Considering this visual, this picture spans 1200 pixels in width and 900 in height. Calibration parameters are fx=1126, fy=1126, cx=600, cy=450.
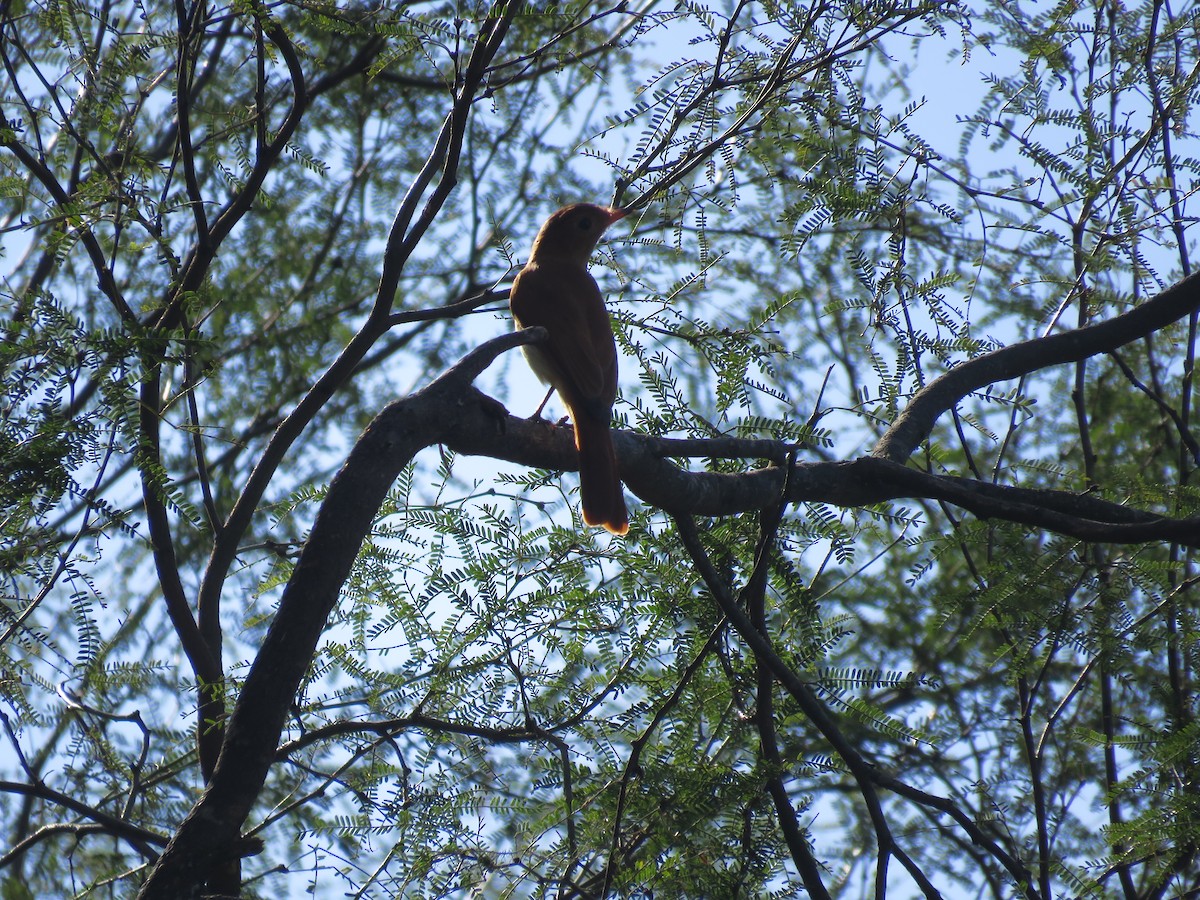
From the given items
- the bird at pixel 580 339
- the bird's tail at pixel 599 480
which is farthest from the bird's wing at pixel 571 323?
the bird's tail at pixel 599 480

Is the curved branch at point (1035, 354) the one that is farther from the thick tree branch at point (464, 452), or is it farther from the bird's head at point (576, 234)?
the bird's head at point (576, 234)

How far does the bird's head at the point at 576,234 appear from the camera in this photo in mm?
5539

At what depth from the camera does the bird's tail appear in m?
3.32

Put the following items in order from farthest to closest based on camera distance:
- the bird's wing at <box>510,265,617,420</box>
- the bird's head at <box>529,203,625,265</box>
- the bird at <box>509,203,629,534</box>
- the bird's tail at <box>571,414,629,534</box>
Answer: the bird's head at <box>529,203,625,265</box>
the bird's wing at <box>510,265,617,420</box>
the bird at <box>509,203,629,534</box>
the bird's tail at <box>571,414,629,534</box>

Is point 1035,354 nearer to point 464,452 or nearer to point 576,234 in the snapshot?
point 464,452

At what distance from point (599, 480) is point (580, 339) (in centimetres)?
138

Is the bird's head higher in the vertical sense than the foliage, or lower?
higher

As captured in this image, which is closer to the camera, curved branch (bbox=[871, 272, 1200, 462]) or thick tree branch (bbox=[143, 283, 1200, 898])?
thick tree branch (bbox=[143, 283, 1200, 898])

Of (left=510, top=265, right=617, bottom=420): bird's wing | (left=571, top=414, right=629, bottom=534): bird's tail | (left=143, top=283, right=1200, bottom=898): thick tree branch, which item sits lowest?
(left=143, top=283, right=1200, bottom=898): thick tree branch

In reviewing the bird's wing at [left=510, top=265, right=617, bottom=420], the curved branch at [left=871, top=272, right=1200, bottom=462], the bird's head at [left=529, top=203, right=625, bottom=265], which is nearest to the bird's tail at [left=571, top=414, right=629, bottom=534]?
the bird's wing at [left=510, top=265, right=617, bottom=420]

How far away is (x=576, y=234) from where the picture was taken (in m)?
5.60

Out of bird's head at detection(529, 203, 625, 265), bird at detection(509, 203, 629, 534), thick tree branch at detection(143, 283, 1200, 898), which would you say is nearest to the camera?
thick tree branch at detection(143, 283, 1200, 898)

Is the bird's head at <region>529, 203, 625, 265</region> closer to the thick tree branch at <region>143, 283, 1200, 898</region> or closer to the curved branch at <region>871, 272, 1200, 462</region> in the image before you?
the curved branch at <region>871, 272, 1200, 462</region>

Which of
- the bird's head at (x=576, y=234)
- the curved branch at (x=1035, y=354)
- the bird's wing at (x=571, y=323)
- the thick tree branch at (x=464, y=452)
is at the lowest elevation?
the thick tree branch at (x=464, y=452)
